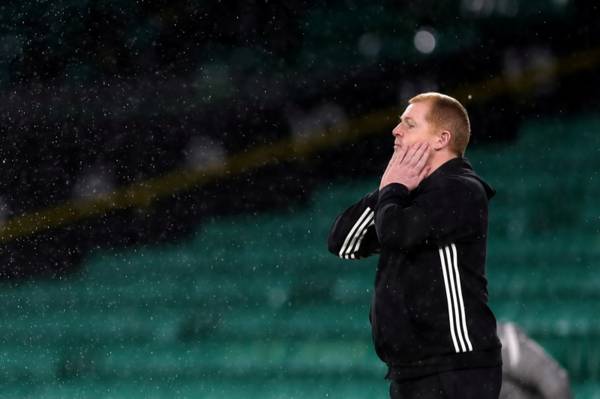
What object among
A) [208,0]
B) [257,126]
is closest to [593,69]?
[257,126]

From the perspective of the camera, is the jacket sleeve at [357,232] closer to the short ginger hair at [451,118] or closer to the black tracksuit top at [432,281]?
the black tracksuit top at [432,281]

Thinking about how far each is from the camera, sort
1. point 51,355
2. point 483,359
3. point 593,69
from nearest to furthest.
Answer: point 483,359, point 593,69, point 51,355

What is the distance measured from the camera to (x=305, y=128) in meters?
5.71

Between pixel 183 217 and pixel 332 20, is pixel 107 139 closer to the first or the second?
pixel 183 217

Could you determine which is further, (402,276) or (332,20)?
(332,20)

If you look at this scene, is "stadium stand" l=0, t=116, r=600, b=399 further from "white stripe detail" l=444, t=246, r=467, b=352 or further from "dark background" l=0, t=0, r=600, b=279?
"white stripe detail" l=444, t=246, r=467, b=352

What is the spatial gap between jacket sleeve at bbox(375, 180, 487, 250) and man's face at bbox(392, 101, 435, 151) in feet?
0.57

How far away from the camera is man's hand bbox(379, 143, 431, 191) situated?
119 inches

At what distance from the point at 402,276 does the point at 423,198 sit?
217mm

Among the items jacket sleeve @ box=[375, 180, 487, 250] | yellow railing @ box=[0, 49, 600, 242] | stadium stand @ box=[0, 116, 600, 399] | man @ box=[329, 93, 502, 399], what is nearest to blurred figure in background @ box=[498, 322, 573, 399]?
stadium stand @ box=[0, 116, 600, 399]

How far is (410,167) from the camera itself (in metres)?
3.04

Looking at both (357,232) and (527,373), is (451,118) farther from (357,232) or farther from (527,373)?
(527,373)

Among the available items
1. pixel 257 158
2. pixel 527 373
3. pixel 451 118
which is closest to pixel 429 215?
pixel 451 118

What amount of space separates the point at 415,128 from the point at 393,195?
252mm
